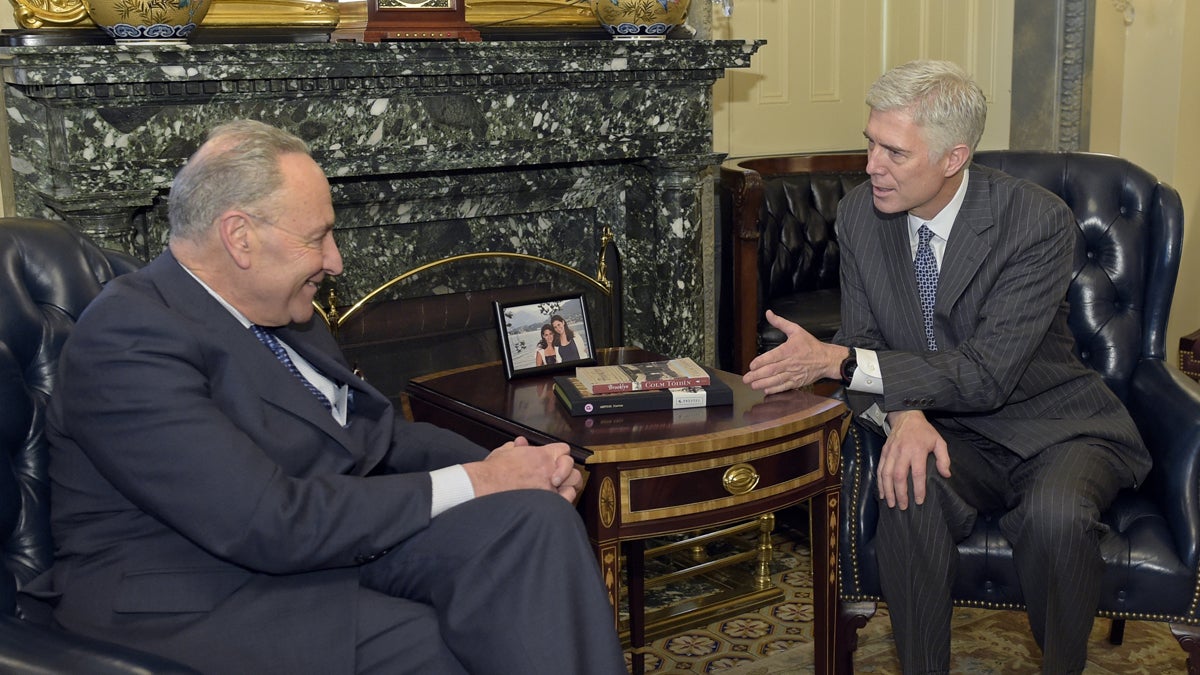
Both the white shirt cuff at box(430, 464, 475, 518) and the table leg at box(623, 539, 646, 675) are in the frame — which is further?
the table leg at box(623, 539, 646, 675)

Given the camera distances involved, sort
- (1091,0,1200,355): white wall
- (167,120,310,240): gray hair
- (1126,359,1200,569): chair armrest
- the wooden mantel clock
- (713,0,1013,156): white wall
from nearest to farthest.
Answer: (167,120,310,240): gray hair
(1126,359,1200,569): chair armrest
the wooden mantel clock
(713,0,1013,156): white wall
(1091,0,1200,355): white wall

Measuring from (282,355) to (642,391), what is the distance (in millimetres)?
733

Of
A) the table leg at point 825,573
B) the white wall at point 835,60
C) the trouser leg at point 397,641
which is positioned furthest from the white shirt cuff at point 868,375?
the white wall at point 835,60

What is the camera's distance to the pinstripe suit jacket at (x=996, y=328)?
8.50ft

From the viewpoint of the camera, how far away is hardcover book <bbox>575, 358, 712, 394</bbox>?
259 cm

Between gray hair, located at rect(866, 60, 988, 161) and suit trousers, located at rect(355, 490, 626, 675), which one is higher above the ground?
gray hair, located at rect(866, 60, 988, 161)

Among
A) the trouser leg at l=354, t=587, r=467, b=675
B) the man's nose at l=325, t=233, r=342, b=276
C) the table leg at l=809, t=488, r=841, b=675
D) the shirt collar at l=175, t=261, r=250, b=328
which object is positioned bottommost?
the table leg at l=809, t=488, r=841, b=675

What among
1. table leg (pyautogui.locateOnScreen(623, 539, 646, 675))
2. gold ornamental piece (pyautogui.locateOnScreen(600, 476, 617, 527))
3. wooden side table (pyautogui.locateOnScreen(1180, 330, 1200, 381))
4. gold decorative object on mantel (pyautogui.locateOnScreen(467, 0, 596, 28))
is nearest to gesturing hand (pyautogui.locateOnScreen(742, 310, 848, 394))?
gold ornamental piece (pyautogui.locateOnScreen(600, 476, 617, 527))

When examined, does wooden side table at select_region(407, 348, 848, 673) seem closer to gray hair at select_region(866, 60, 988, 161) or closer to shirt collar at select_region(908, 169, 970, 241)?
shirt collar at select_region(908, 169, 970, 241)

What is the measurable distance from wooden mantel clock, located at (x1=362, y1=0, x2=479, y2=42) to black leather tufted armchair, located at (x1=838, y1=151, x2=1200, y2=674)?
134 cm

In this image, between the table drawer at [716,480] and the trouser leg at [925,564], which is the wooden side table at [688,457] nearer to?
the table drawer at [716,480]

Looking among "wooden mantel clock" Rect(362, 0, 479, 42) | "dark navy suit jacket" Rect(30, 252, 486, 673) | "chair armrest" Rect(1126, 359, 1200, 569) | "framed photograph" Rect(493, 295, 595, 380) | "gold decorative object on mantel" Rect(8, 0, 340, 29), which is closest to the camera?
"dark navy suit jacket" Rect(30, 252, 486, 673)

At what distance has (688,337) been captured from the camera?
12.5ft

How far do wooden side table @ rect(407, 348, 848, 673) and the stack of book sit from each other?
20 mm
